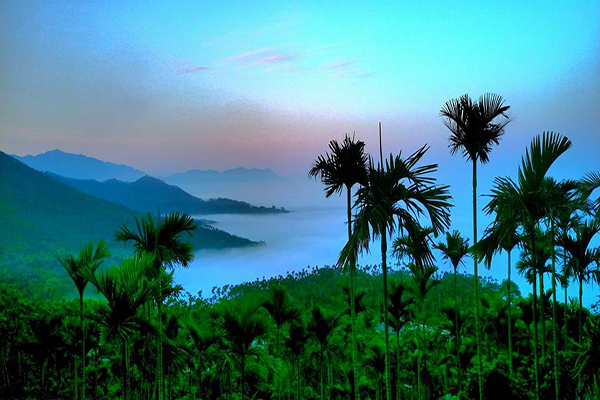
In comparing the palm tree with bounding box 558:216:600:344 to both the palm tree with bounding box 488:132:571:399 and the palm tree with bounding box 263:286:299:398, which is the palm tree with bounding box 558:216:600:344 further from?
the palm tree with bounding box 263:286:299:398

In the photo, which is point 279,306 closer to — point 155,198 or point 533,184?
point 533,184

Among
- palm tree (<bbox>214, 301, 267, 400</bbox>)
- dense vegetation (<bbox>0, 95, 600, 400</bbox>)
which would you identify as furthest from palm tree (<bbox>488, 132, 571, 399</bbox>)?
palm tree (<bbox>214, 301, 267, 400</bbox>)

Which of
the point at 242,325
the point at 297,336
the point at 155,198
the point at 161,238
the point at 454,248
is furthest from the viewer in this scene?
the point at 155,198

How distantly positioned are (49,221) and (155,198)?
63.4 meters

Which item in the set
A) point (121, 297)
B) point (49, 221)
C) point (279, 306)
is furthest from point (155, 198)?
point (121, 297)

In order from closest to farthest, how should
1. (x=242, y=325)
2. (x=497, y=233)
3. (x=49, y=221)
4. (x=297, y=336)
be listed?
A: (x=497, y=233), (x=242, y=325), (x=297, y=336), (x=49, y=221)

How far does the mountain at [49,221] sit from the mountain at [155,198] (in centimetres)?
2948

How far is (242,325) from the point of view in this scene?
356 inches

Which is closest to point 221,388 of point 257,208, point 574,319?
point 574,319

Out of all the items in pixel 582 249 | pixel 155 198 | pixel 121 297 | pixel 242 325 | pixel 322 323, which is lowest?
pixel 322 323

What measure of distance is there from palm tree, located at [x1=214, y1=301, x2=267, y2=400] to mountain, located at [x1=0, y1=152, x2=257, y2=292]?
210 ft

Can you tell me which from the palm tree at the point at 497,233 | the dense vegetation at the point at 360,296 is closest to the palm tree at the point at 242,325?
the dense vegetation at the point at 360,296

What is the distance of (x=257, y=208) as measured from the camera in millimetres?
128125

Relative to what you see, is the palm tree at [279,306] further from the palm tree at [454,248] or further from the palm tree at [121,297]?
the palm tree at [121,297]
